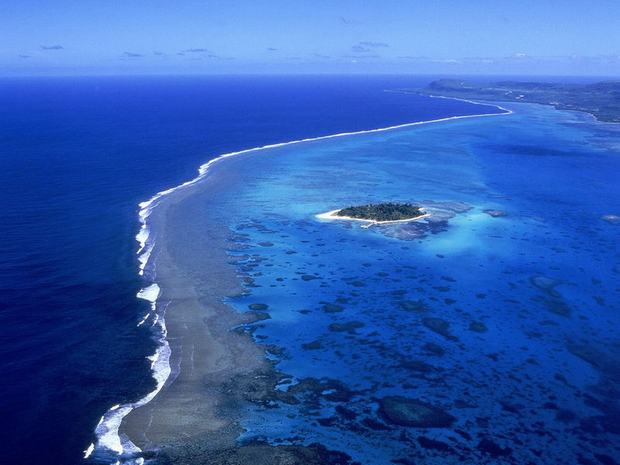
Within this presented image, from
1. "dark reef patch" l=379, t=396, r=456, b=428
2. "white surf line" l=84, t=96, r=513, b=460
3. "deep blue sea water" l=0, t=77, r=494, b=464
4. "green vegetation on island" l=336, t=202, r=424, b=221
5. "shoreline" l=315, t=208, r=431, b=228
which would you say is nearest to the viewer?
"white surf line" l=84, t=96, r=513, b=460

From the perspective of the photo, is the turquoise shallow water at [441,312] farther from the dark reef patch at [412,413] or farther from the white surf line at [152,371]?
the white surf line at [152,371]

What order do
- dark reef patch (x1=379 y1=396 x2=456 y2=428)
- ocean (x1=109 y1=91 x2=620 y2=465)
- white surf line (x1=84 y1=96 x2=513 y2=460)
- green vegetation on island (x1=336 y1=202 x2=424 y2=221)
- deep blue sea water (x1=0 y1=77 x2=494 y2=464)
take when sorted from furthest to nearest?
green vegetation on island (x1=336 y1=202 x2=424 y2=221) → deep blue sea water (x1=0 y1=77 x2=494 y2=464) → dark reef patch (x1=379 y1=396 x2=456 y2=428) → ocean (x1=109 y1=91 x2=620 y2=465) → white surf line (x1=84 y1=96 x2=513 y2=460)

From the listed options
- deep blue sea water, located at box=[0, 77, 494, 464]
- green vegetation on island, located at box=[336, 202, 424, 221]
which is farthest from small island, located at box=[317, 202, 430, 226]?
deep blue sea water, located at box=[0, 77, 494, 464]

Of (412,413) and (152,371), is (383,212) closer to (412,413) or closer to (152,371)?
(412,413)

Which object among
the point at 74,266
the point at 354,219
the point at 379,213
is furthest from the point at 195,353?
the point at 379,213

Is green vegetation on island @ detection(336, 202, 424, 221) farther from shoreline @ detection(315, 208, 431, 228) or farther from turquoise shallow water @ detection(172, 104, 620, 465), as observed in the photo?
turquoise shallow water @ detection(172, 104, 620, 465)

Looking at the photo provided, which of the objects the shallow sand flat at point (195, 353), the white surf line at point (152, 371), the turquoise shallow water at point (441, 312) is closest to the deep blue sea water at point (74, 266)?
the white surf line at point (152, 371)
